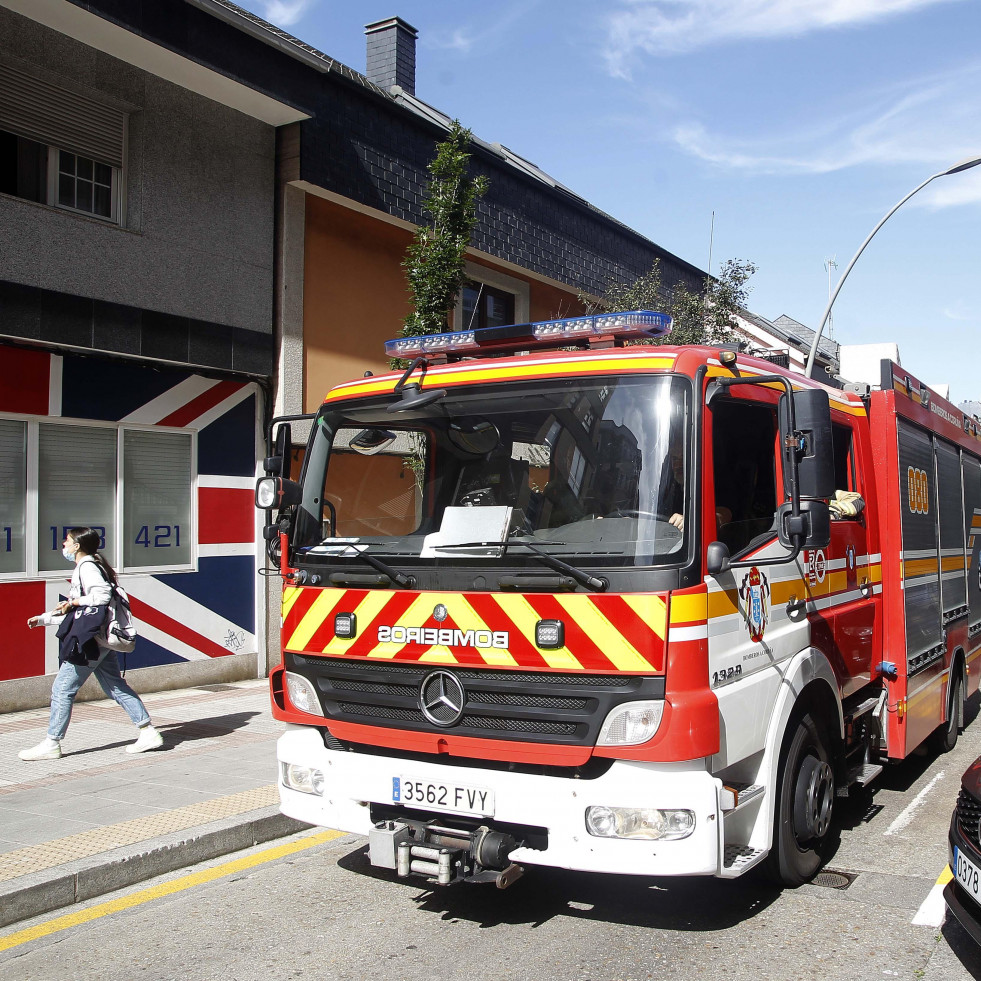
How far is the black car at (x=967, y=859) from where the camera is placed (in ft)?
12.6

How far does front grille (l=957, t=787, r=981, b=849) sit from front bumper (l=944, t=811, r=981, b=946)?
1 cm

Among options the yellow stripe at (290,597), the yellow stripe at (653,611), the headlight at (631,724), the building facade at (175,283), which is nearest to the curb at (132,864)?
the yellow stripe at (290,597)

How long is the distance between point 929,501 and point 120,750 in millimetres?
6383

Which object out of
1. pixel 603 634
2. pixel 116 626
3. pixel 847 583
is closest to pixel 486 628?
pixel 603 634

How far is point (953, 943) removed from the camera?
424 centimetres

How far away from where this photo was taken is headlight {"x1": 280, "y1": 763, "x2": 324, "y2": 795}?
15.1 ft

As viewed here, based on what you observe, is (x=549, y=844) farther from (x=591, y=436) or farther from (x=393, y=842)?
(x=591, y=436)

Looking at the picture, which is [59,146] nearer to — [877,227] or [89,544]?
[89,544]

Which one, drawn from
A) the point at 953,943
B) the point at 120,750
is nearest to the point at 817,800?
the point at 953,943

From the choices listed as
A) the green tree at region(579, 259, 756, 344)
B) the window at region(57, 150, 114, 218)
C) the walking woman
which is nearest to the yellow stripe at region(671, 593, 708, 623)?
the walking woman

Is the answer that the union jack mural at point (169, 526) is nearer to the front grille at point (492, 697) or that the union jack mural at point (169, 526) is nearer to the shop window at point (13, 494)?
the shop window at point (13, 494)

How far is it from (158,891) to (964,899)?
3.79 meters

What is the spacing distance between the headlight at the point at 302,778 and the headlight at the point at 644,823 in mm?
1366

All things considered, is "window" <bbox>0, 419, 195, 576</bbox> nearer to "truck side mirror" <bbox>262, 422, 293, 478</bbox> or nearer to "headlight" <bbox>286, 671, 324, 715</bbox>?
"truck side mirror" <bbox>262, 422, 293, 478</bbox>
